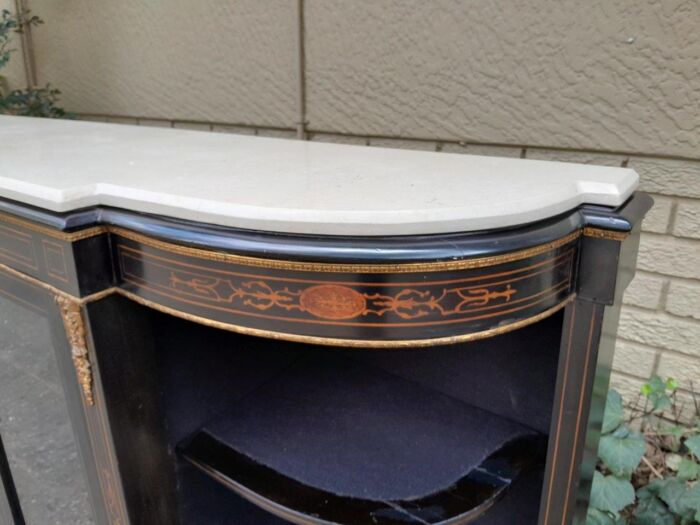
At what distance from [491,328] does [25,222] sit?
73cm

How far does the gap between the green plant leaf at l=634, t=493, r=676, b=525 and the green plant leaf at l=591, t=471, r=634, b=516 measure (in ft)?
0.39

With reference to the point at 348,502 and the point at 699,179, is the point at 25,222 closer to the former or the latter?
the point at 348,502

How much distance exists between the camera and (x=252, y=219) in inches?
27.4

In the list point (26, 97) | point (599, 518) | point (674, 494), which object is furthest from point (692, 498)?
point (26, 97)

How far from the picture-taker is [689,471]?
1386 mm

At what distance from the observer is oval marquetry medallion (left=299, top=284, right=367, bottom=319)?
2.29ft

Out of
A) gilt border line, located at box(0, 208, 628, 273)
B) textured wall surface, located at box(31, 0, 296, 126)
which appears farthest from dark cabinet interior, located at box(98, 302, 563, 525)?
textured wall surface, located at box(31, 0, 296, 126)

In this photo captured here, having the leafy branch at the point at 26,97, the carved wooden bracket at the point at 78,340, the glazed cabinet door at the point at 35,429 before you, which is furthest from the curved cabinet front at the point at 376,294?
the leafy branch at the point at 26,97

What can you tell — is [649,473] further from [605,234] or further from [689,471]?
[605,234]

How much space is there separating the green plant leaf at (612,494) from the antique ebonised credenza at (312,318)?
0.76 feet

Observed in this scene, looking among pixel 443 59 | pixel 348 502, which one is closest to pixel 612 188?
pixel 348 502

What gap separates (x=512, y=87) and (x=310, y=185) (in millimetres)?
1077

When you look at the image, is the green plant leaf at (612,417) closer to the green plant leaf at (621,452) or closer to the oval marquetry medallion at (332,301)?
the green plant leaf at (621,452)

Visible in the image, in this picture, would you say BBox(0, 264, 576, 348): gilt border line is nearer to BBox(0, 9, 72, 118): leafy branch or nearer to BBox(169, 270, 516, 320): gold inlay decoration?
Result: BBox(169, 270, 516, 320): gold inlay decoration
